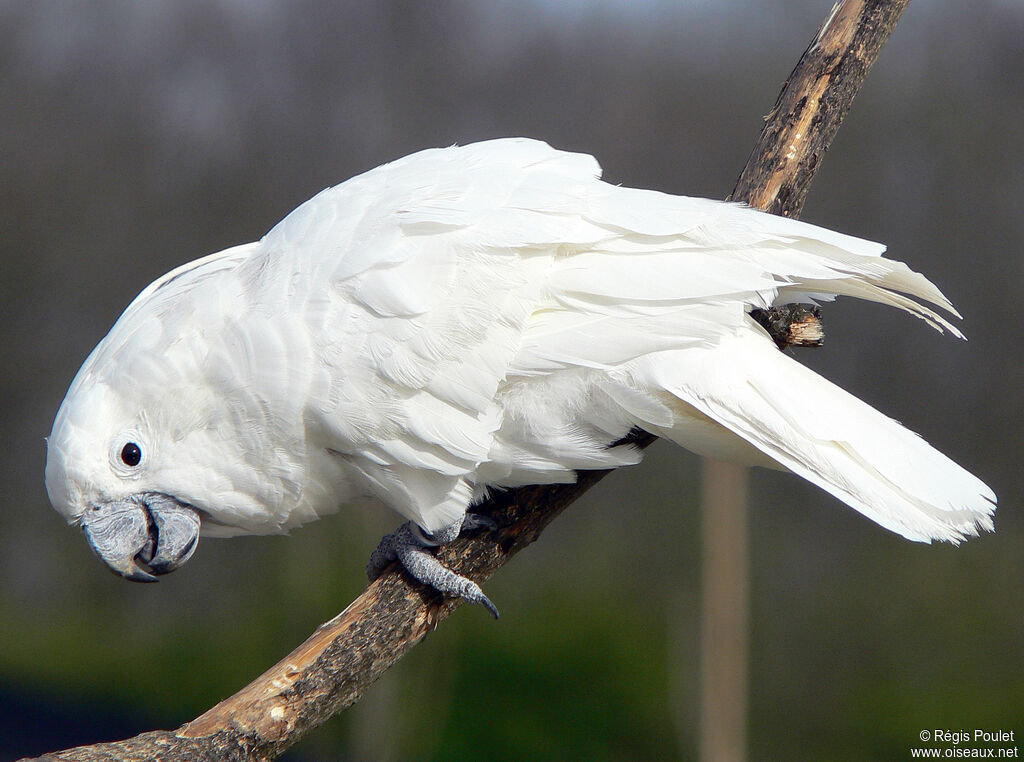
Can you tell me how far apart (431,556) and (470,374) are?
30 centimetres

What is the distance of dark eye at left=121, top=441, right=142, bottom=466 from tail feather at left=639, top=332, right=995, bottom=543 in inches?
28.4

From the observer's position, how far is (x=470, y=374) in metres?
1.11

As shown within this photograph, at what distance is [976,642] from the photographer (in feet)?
7.39

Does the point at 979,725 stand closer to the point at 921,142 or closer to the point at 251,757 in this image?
the point at 921,142

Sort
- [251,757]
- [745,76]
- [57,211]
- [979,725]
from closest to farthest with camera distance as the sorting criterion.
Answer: [251,757] → [979,725] → [745,76] → [57,211]

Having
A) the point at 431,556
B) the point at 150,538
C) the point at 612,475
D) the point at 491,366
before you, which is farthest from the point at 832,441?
the point at 612,475

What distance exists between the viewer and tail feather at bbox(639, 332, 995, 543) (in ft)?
3.51

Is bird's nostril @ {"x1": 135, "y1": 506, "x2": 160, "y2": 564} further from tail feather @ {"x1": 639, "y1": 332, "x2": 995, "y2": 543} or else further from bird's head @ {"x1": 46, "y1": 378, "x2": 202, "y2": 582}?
tail feather @ {"x1": 639, "y1": 332, "x2": 995, "y2": 543}

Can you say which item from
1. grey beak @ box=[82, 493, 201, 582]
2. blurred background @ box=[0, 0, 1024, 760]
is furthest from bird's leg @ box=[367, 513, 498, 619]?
blurred background @ box=[0, 0, 1024, 760]

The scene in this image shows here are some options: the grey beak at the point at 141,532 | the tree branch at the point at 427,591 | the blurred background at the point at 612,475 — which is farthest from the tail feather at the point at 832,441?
the blurred background at the point at 612,475

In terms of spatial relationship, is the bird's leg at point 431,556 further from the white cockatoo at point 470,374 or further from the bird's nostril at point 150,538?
the bird's nostril at point 150,538

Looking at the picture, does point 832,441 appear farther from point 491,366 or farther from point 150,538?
point 150,538

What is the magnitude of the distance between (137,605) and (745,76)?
8.71 feet

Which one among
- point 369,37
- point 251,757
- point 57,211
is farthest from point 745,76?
point 57,211
